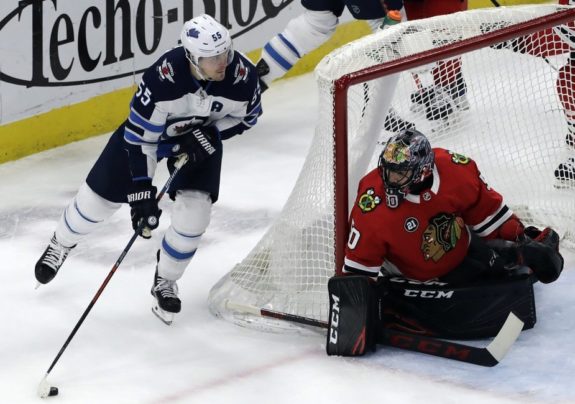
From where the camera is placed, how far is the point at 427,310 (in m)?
3.93

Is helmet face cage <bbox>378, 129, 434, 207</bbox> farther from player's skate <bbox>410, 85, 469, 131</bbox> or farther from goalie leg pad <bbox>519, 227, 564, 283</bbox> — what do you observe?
player's skate <bbox>410, 85, 469, 131</bbox>

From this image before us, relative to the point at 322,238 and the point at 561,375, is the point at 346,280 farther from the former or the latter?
the point at 561,375

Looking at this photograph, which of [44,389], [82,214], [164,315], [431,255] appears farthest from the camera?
[82,214]

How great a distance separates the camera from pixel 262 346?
4020 mm

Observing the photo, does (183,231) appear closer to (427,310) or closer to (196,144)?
(196,144)

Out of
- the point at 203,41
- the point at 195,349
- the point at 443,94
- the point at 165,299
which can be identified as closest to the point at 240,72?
the point at 203,41

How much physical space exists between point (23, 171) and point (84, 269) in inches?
44.1

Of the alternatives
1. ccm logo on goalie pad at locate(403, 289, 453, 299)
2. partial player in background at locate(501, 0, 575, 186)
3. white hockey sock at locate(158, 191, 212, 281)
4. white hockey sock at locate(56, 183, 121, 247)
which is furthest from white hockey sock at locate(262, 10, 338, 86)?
ccm logo on goalie pad at locate(403, 289, 453, 299)

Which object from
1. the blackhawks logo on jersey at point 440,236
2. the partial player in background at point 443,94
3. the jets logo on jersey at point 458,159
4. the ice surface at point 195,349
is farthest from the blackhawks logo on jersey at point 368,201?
the partial player in background at point 443,94

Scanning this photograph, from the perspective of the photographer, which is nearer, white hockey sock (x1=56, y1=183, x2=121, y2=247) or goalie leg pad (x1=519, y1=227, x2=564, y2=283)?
goalie leg pad (x1=519, y1=227, x2=564, y2=283)

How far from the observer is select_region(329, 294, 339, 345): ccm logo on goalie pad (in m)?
3.86

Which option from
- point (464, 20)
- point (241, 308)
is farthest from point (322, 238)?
point (464, 20)

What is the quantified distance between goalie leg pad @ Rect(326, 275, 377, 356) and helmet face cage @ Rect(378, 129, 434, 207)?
0.85 ft

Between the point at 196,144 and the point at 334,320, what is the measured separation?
2.20ft
